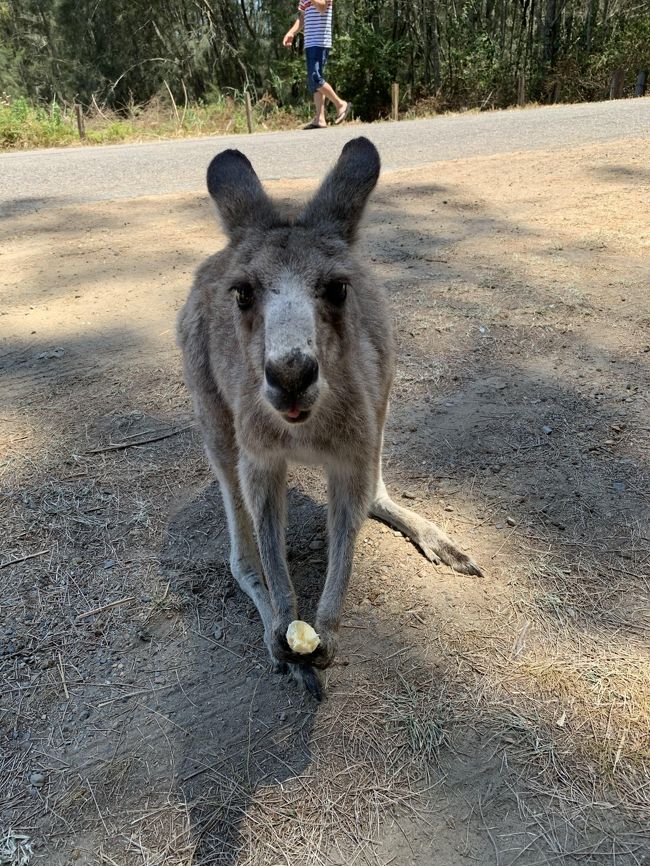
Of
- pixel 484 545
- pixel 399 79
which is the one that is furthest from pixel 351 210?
pixel 399 79

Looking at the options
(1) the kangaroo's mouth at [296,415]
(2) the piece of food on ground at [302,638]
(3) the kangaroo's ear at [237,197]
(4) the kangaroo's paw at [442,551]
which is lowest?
(4) the kangaroo's paw at [442,551]

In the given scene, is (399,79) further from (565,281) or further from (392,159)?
(565,281)

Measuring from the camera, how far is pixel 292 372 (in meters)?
1.63

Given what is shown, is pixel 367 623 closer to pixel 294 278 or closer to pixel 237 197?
pixel 294 278

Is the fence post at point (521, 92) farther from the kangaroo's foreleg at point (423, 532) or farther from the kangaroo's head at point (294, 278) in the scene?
the kangaroo's foreleg at point (423, 532)

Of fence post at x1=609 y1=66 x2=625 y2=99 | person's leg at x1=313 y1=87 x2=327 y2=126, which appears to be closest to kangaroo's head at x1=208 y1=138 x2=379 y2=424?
person's leg at x1=313 y1=87 x2=327 y2=126

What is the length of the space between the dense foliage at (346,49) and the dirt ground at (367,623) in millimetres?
17883

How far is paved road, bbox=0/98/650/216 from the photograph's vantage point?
8117 millimetres

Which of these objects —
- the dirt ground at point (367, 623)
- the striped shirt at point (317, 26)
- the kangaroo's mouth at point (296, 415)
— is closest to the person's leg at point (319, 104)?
the striped shirt at point (317, 26)

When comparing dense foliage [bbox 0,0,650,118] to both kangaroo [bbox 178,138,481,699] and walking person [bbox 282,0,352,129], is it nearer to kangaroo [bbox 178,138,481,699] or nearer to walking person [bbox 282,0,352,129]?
walking person [bbox 282,0,352,129]

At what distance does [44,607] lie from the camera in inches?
92.5

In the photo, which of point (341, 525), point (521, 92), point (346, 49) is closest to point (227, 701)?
point (341, 525)

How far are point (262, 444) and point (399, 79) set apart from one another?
22.9 meters

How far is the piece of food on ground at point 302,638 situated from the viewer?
1.90 meters
